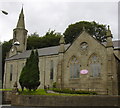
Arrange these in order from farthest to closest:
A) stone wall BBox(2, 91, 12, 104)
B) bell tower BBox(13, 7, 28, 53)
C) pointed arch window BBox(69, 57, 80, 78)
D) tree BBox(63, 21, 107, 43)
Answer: tree BBox(63, 21, 107, 43) → bell tower BBox(13, 7, 28, 53) → pointed arch window BBox(69, 57, 80, 78) → stone wall BBox(2, 91, 12, 104)

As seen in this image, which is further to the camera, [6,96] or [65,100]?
[6,96]

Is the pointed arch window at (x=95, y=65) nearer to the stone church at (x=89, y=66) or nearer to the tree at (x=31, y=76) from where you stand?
the stone church at (x=89, y=66)

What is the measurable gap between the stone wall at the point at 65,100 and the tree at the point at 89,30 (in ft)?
125

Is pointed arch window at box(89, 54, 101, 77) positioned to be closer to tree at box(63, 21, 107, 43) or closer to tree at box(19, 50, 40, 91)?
tree at box(19, 50, 40, 91)

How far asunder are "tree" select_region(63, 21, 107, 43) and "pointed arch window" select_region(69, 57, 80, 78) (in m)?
25.9

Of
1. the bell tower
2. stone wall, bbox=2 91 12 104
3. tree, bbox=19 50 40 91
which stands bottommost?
stone wall, bbox=2 91 12 104

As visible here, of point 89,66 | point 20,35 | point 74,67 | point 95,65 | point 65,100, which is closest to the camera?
point 65,100

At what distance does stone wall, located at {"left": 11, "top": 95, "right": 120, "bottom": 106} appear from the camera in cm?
2380

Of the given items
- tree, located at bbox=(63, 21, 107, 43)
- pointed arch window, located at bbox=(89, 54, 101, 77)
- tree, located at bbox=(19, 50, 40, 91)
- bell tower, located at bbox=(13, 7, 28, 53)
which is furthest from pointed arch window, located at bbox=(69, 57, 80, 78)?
bell tower, located at bbox=(13, 7, 28, 53)

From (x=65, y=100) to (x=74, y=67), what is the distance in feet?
40.0

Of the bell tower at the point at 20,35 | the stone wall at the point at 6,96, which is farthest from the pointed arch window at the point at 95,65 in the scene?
the bell tower at the point at 20,35

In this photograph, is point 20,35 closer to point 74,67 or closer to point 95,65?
point 74,67

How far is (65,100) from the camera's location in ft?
82.8

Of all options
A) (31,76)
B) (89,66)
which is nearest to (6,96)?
(31,76)
